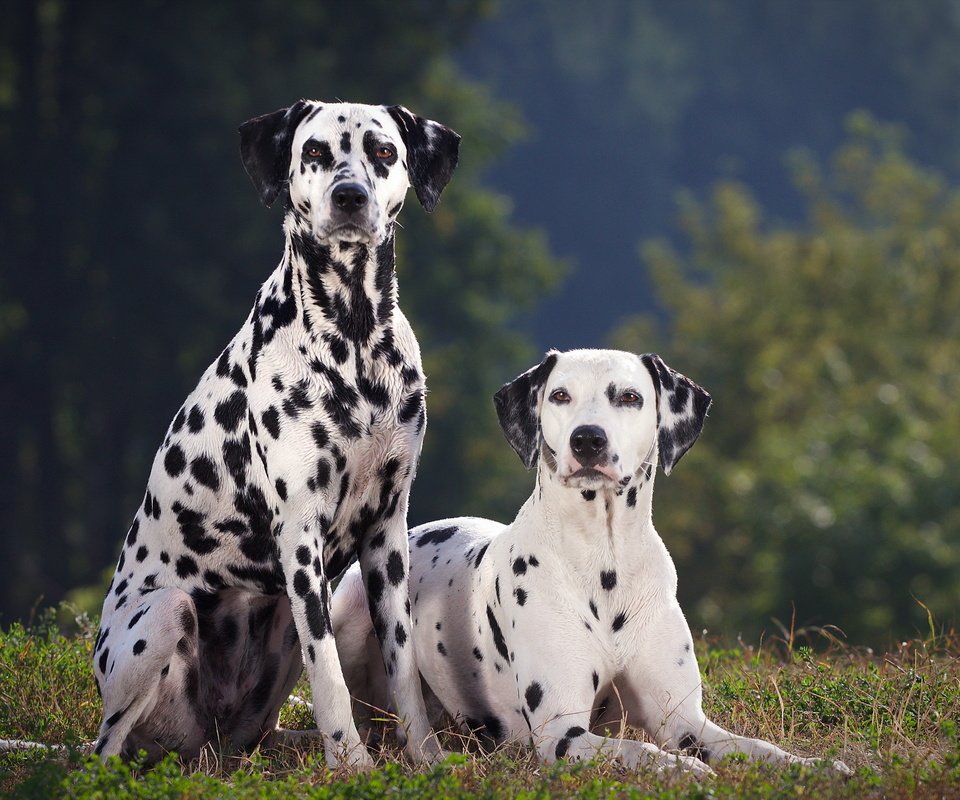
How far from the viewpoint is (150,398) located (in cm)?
2633

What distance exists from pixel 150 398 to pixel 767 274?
62.6 ft

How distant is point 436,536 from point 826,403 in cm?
2678

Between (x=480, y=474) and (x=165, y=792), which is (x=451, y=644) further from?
(x=480, y=474)

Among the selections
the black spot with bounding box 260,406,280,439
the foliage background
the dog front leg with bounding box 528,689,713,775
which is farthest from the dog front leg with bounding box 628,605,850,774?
the foliage background

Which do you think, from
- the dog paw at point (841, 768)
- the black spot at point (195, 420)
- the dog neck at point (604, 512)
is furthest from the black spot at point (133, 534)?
the dog paw at point (841, 768)

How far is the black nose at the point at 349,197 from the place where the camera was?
20.6 feet

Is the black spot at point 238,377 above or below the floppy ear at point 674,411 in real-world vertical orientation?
above

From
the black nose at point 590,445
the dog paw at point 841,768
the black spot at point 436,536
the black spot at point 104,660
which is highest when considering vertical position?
the black nose at point 590,445

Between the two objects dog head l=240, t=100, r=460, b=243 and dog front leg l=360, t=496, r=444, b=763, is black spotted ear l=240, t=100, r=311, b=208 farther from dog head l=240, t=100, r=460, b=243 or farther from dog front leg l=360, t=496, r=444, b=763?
dog front leg l=360, t=496, r=444, b=763

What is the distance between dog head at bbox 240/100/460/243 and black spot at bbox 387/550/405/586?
1.45 m

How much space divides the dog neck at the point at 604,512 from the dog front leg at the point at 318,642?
1071 mm

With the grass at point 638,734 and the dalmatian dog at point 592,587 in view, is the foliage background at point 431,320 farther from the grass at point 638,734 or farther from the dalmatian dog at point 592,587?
the dalmatian dog at point 592,587

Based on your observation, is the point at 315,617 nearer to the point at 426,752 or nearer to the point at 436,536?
the point at 426,752

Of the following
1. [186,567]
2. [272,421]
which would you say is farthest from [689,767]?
[186,567]
